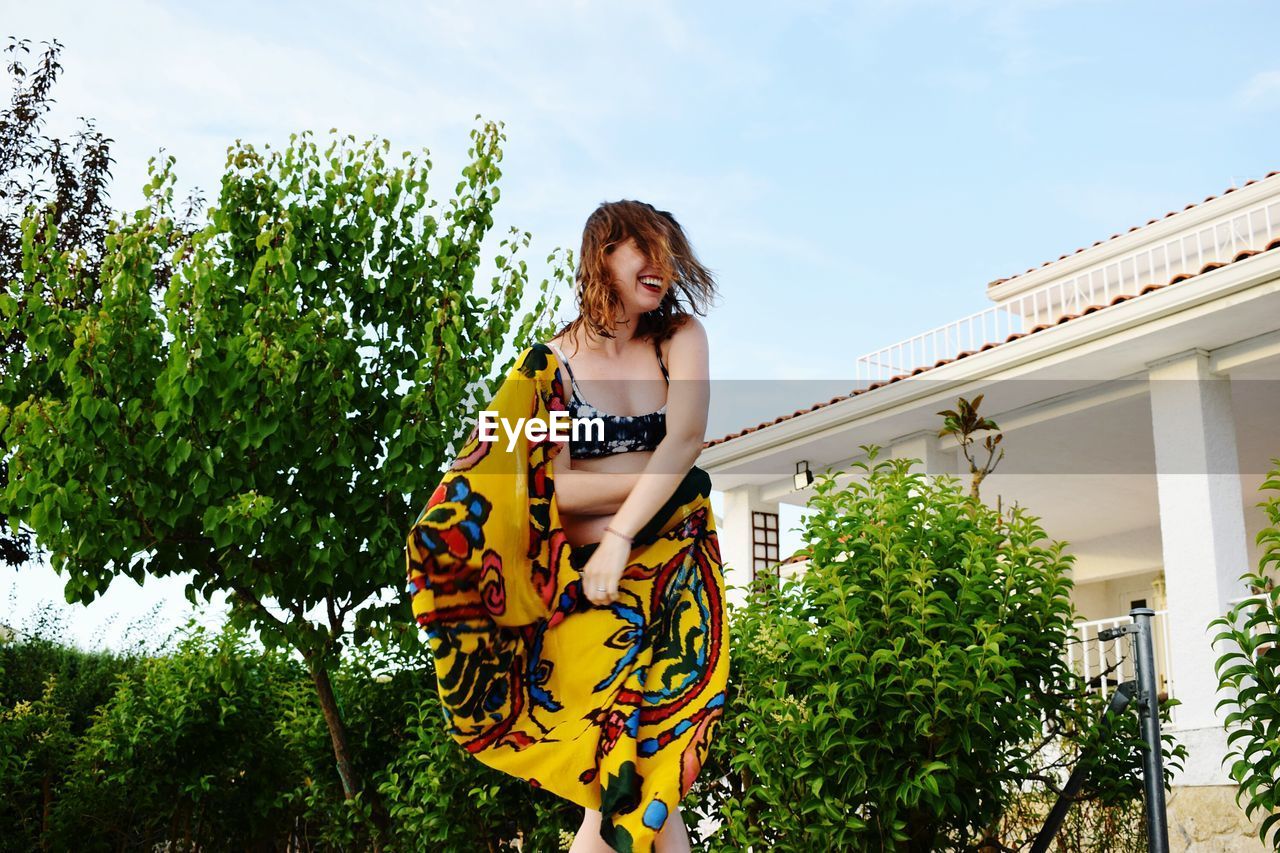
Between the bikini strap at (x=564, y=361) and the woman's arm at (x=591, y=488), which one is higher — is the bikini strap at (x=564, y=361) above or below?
above

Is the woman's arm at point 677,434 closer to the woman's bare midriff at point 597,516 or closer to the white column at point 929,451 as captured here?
the woman's bare midriff at point 597,516

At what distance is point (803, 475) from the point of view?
11031mm

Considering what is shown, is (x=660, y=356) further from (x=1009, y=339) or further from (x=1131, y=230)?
(x=1131, y=230)

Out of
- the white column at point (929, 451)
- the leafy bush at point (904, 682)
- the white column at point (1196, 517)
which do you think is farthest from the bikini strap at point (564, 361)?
the white column at point (929, 451)

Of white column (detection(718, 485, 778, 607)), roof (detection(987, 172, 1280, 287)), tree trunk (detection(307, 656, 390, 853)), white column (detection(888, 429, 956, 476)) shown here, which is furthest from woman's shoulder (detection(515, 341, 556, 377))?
roof (detection(987, 172, 1280, 287))

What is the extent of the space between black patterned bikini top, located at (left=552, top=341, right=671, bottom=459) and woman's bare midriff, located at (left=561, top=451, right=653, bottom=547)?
0.04 feet

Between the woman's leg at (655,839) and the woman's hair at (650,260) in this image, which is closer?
the woman's leg at (655,839)

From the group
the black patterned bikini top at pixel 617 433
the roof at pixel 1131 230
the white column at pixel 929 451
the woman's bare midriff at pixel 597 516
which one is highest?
the roof at pixel 1131 230

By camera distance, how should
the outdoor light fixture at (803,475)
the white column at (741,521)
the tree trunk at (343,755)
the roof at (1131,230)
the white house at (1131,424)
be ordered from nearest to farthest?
the tree trunk at (343,755) → the white house at (1131,424) → the outdoor light fixture at (803,475) → the roof at (1131,230) → the white column at (741,521)

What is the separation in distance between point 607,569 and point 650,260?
0.58 metres

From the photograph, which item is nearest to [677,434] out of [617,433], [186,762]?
[617,433]

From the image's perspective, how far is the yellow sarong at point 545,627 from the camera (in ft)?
6.84

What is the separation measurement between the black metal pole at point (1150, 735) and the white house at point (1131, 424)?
1.35m

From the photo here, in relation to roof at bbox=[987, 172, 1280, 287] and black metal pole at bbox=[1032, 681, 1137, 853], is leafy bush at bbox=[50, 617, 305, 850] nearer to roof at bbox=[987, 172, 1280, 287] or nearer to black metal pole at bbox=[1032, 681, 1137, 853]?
black metal pole at bbox=[1032, 681, 1137, 853]
